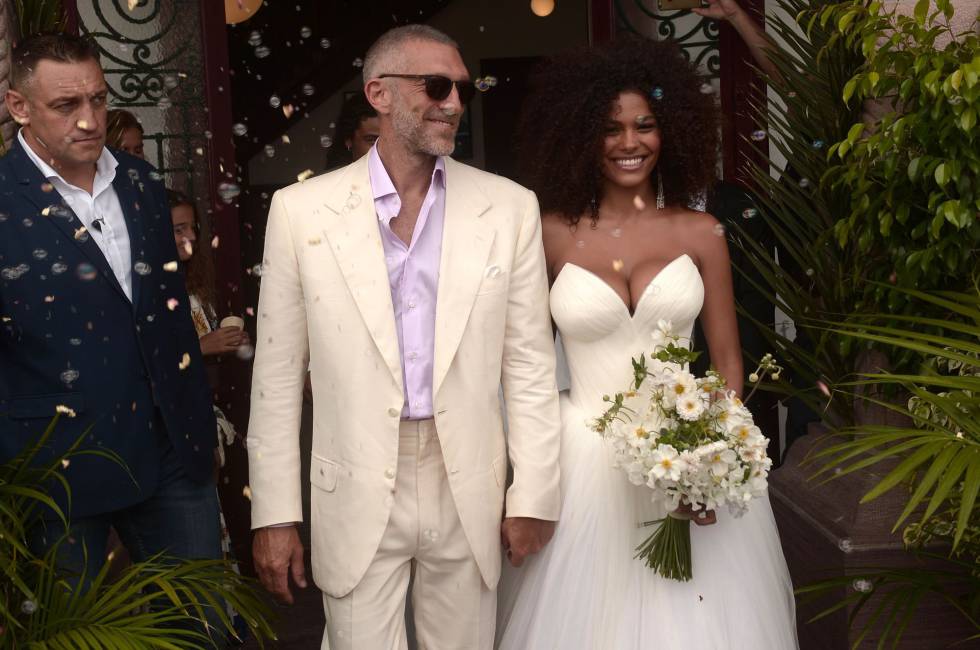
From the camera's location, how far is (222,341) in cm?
450

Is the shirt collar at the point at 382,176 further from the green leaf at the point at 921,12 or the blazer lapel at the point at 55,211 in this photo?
the green leaf at the point at 921,12

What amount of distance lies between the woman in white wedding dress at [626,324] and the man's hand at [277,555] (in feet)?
→ 2.14

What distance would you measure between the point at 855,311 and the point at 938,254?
1.58 feet

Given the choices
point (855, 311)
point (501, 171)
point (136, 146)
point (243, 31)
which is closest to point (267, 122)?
point (243, 31)

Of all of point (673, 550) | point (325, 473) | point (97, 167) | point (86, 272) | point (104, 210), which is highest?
point (97, 167)

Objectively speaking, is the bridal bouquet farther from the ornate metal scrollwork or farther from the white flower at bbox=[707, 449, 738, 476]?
the ornate metal scrollwork

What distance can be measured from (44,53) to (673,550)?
6.69ft

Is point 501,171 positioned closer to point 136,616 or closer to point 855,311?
point 855,311

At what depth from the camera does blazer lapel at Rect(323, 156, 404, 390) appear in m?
2.99

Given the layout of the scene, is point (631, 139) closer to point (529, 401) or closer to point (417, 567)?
point (529, 401)

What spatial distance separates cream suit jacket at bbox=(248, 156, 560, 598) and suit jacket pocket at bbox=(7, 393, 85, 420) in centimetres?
49

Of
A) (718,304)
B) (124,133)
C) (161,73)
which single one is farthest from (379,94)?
(161,73)

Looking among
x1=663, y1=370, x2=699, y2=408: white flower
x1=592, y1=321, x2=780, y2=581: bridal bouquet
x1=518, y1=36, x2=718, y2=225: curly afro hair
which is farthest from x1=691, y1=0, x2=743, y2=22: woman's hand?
x1=663, y1=370, x2=699, y2=408: white flower

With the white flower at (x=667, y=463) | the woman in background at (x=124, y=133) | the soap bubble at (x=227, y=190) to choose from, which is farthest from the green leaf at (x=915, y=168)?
the woman in background at (x=124, y=133)
